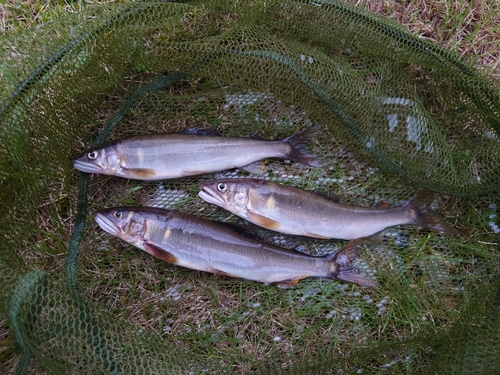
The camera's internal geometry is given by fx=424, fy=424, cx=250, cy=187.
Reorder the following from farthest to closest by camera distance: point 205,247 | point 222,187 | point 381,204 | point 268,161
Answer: point 268,161
point 381,204
point 222,187
point 205,247

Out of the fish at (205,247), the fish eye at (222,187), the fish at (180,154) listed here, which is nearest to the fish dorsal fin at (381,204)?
the fish at (205,247)

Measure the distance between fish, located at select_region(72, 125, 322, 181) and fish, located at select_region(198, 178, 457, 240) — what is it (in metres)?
0.17

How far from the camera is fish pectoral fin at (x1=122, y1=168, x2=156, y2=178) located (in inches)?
112

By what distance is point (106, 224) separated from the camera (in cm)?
271

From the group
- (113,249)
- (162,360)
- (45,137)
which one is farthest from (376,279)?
(45,137)

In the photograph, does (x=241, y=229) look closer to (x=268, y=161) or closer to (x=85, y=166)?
(x=268, y=161)

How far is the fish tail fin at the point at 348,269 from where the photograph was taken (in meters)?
2.77

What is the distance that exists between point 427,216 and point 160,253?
5.86 ft

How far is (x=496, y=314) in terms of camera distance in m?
2.44

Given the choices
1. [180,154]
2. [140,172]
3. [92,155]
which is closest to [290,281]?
[180,154]

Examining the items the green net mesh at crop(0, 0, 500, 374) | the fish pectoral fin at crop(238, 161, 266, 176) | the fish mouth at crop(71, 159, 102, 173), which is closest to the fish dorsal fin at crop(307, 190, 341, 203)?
the green net mesh at crop(0, 0, 500, 374)

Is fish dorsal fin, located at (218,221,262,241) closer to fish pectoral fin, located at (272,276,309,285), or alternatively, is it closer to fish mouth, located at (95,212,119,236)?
fish pectoral fin, located at (272,276,309,285)

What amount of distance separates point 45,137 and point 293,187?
1650mm

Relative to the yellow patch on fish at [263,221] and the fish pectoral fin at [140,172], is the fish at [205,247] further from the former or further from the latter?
the fish pectoral fin at [140,172]
